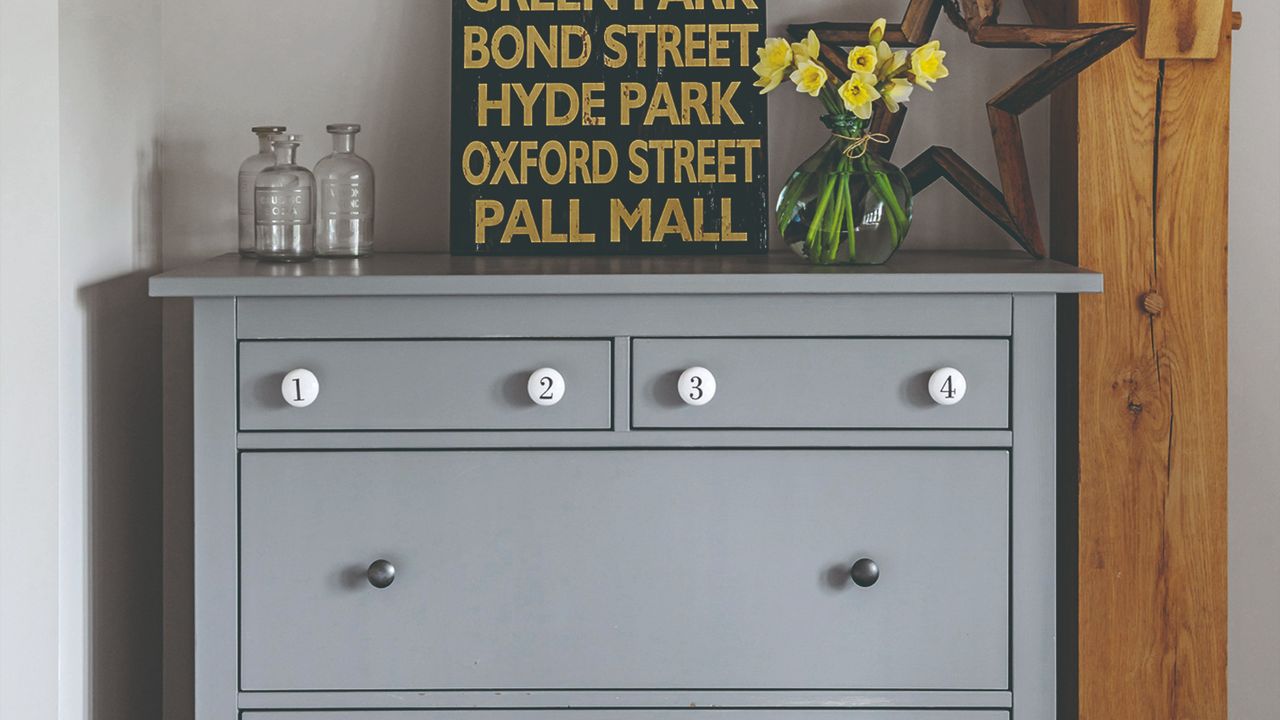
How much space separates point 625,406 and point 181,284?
1.86 ft

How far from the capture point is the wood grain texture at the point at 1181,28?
5.46 feet

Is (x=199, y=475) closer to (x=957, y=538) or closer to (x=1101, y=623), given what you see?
(x=957, y=538)

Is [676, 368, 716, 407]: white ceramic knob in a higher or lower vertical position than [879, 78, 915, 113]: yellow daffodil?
lower

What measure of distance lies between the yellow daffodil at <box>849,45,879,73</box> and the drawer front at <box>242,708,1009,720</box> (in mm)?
851

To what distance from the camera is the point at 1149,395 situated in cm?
171

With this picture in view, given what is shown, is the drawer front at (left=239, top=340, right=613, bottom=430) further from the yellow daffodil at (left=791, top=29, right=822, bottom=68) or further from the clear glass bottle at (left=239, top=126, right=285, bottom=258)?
the yellow daffodil at (left=791, top=29, right=822, bottom=68)

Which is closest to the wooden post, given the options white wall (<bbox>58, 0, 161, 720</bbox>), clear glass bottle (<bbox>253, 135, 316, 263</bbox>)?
clear glass bottle (<bbox>253, 135, 316, 263</bbox>)

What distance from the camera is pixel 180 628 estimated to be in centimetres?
187

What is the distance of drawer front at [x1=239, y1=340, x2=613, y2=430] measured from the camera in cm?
144

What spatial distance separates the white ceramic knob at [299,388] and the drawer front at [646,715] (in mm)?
402

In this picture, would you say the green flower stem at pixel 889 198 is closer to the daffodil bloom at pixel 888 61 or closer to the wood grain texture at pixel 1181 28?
the daffodil bloom at pixel 888 61

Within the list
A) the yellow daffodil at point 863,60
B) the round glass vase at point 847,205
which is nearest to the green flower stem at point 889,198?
the round glass vase at point 847,205

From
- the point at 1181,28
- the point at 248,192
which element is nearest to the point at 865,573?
the point at 1181,28

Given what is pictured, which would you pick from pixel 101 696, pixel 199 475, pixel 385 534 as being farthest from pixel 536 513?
pixel 101 696
